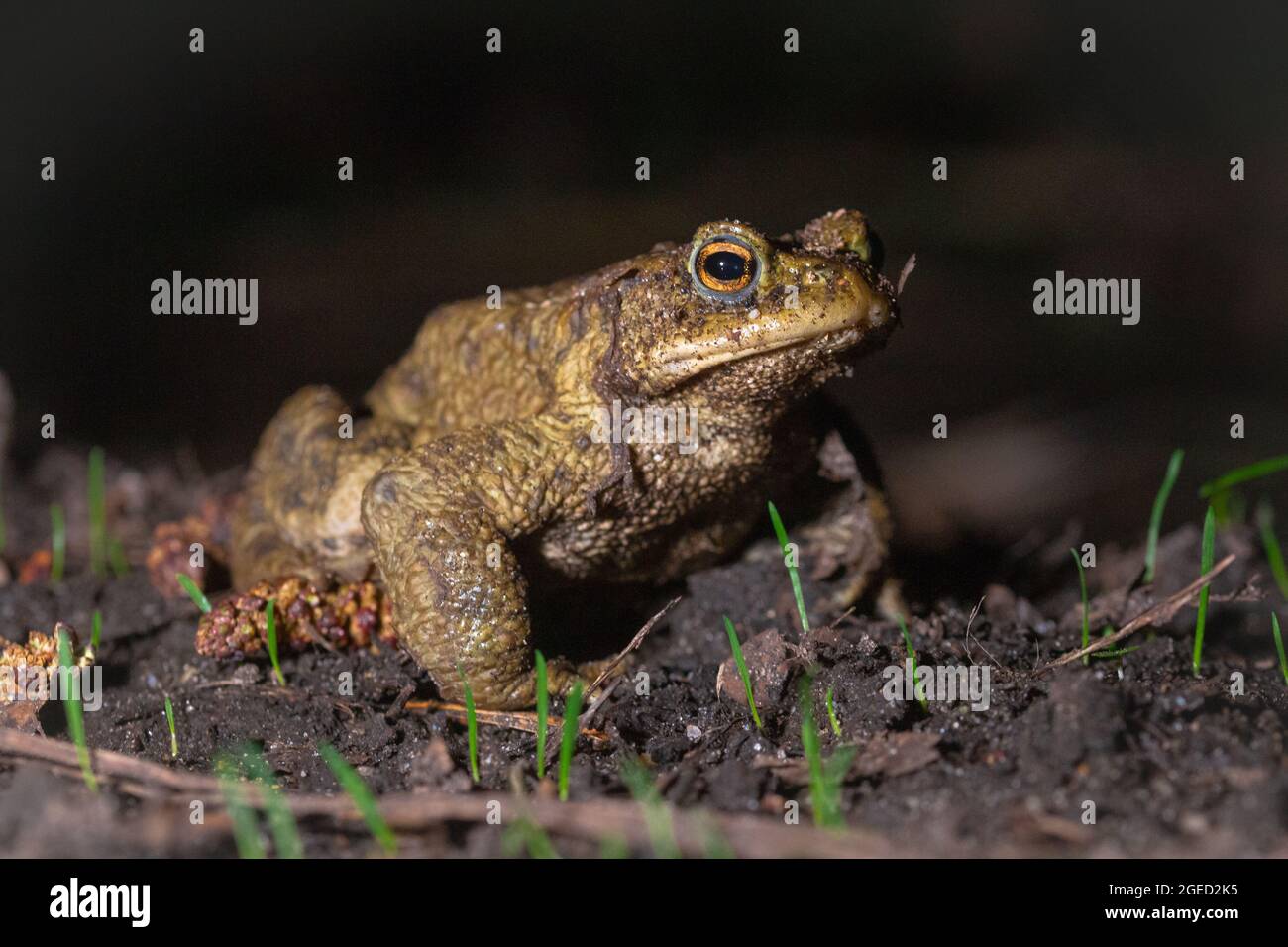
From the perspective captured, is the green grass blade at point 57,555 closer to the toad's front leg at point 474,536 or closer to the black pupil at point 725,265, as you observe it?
the toad's front leg at point 474,536

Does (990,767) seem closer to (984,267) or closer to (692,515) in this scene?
(692,515)

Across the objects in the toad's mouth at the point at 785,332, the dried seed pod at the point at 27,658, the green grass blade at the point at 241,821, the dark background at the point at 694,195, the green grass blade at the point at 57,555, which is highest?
the dark background at the point at 694,195

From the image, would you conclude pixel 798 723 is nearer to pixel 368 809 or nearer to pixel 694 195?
pixel 368 809

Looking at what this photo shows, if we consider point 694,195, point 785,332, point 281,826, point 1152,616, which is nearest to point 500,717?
point 281,826

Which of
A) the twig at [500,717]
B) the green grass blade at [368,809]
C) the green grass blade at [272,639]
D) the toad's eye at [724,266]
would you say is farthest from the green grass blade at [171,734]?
the toad's eye at [724,266]

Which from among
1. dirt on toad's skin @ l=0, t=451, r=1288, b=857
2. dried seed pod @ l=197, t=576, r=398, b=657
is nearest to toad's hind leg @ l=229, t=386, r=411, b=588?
dried seed pod @ l=197, t=576, r=398, b=657
